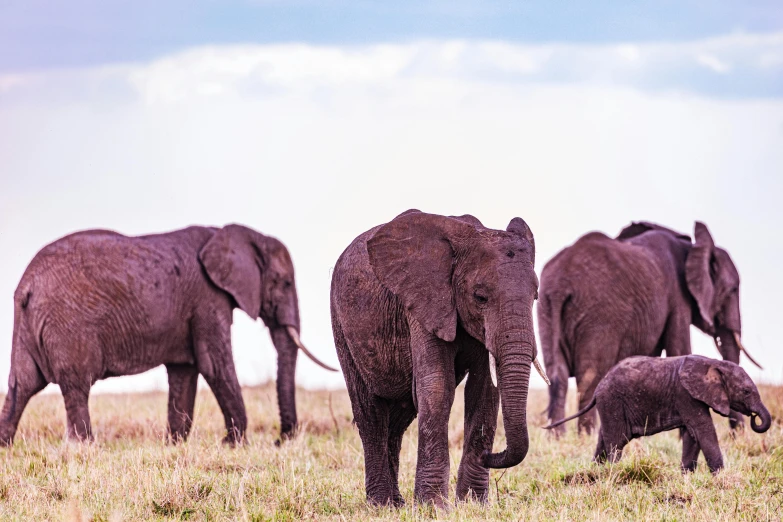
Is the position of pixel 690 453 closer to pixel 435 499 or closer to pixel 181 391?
pixel 435 499

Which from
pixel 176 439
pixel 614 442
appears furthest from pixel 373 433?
pixel 176 439

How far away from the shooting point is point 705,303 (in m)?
16.7

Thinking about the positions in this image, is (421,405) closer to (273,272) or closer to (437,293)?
(437,293)

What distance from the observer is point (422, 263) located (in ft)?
28.5

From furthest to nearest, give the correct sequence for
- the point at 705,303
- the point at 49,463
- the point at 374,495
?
the point at 705,303
the point at 49,463
the point at 374,495

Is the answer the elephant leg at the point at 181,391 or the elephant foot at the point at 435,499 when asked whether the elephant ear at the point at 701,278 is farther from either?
the elephant foot at the point at 435,499

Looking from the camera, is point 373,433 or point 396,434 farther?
point 396,434

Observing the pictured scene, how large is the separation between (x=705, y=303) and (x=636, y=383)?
5.43 meters

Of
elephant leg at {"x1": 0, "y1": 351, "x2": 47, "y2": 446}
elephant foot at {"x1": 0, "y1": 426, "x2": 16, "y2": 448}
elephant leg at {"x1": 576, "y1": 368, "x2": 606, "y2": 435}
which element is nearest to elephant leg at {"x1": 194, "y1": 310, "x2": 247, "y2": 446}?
elephant leg at {"x1": 0, "y1": 351, "x2": 47, "y2": 446}

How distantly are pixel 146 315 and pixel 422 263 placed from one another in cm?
670

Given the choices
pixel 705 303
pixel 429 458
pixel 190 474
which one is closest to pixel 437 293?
pixel 429 458

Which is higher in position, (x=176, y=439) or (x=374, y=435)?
(x=374, y=435)

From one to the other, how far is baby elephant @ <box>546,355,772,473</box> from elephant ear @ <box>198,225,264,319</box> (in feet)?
17.1

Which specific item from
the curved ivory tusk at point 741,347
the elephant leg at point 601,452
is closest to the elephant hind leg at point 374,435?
the elephant leg at point 601,452
